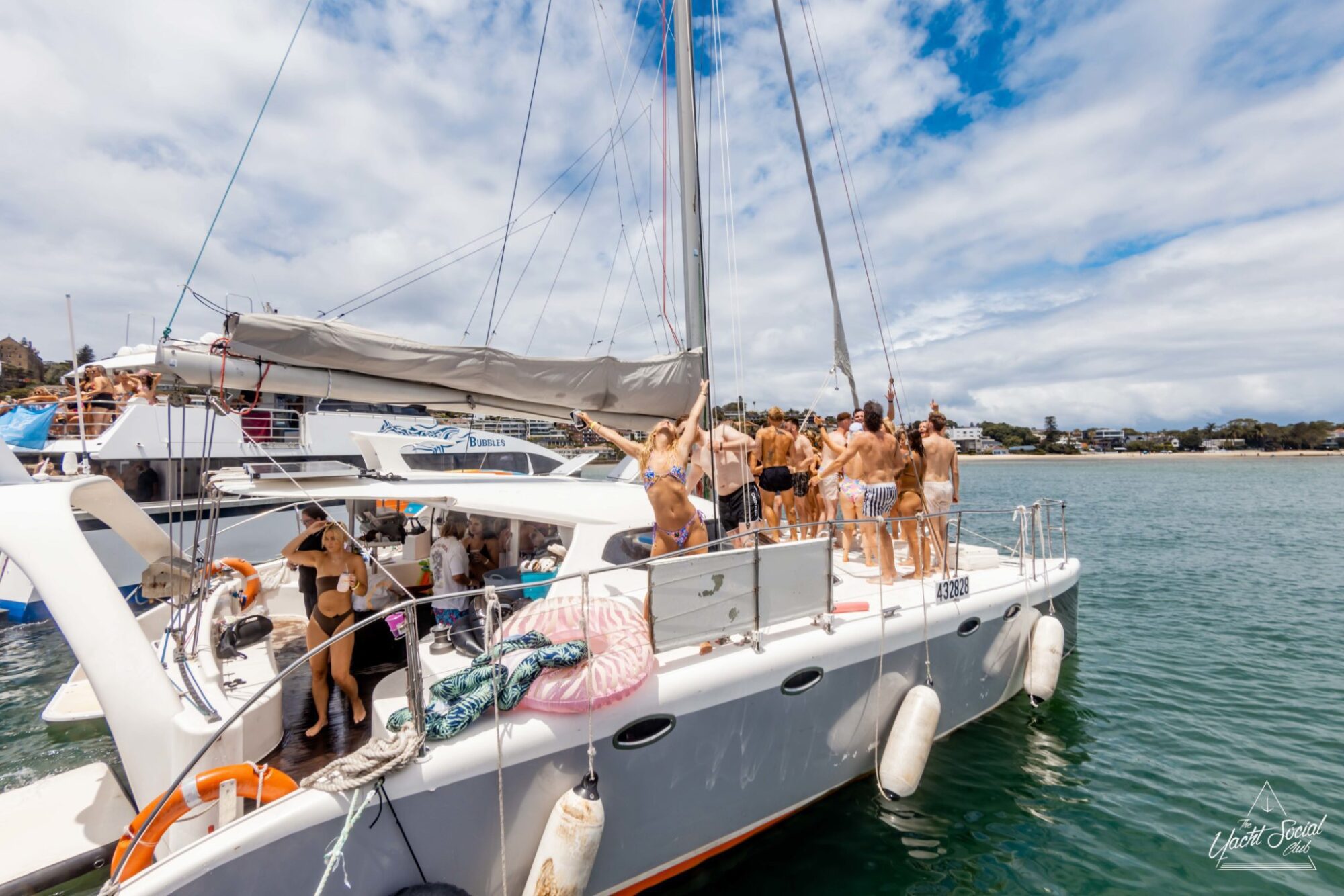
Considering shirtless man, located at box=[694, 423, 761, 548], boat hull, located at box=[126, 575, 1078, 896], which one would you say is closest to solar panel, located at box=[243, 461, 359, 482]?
boat hull, located at box=[126, 575, 1078, 896]

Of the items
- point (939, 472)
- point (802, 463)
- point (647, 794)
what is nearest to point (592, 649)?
point (647, 794)

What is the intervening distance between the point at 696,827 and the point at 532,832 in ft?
3.44

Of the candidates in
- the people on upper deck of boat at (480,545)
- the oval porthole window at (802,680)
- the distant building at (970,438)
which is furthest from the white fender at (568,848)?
the distant building at (970,438)

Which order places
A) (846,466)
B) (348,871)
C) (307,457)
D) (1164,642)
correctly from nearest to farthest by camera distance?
(348,871) → (846,466) → (1164,642) → (307,457)

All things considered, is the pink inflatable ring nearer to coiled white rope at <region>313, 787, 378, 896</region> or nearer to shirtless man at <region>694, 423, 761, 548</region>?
coiled white rope at <region>313, 787, 378, 896</region>

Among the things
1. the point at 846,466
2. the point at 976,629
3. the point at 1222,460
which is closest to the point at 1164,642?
the point at 976,629

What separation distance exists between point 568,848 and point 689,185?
5.39 metres

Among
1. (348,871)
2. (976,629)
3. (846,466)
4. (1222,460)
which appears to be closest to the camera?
(348,871)

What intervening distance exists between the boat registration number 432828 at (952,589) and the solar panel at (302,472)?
454 centimetres

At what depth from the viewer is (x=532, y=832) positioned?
3.00m

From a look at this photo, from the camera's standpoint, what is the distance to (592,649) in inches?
131

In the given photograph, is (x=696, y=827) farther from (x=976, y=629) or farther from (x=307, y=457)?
(x=307, y=457)

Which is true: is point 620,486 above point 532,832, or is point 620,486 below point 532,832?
above

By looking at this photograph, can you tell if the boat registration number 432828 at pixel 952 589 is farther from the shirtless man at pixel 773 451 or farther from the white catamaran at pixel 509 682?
the shirtless man at pixel 773 451
